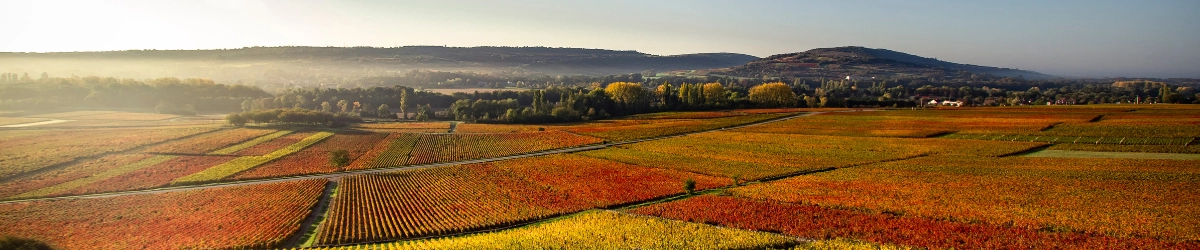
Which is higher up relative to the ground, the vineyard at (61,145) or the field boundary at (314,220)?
the vineyard at (61,145)

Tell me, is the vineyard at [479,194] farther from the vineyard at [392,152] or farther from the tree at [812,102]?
the tree at [812,102]

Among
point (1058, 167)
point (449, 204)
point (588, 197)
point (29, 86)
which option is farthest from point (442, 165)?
point (29, 86)

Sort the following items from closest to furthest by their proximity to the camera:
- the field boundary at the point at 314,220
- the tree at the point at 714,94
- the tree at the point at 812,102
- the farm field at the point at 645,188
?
the farm field at the point at 645,188, the field boundary at the point at 314,220, the tree at the point at 812,102, the tree at the point at 714,94

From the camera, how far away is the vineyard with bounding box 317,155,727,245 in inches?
1291

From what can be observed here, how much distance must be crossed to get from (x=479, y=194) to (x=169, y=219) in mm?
19113

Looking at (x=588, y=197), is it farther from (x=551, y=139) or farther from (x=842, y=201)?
(x=551, y=139)

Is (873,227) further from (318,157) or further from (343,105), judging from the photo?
(343,105)

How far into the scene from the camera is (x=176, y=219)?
34.2 m

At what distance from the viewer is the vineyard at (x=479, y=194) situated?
32794 mm

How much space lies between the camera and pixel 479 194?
4141 cm

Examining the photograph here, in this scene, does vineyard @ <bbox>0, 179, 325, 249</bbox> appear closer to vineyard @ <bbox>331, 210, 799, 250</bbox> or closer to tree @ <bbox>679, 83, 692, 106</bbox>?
vineyard @ <bbox>331, 210, 799, 250</bbox>

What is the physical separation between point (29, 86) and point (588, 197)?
328 ft

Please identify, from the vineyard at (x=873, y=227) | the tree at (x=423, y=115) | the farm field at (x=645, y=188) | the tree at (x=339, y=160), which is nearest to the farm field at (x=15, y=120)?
the farm field at (x=645, y=188)

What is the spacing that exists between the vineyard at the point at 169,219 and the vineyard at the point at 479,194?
3001mm
